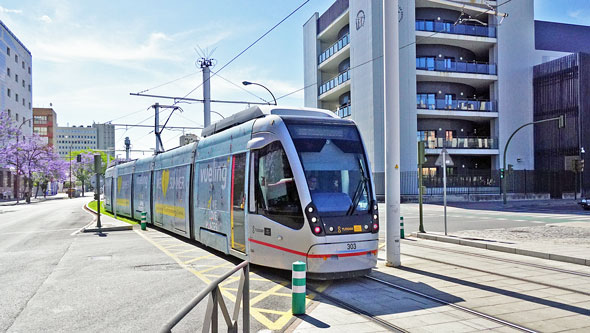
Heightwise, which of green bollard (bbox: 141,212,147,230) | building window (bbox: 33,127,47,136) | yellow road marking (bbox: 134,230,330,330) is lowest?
yellow road marking (bbox: 134,230,330,330)

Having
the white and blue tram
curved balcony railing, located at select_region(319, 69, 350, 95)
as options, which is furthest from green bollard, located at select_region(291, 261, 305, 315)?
curved balcony railing, located at select_region(319, 69, 350, 95)

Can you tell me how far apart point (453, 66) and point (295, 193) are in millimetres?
36106

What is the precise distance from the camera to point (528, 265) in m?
9.77

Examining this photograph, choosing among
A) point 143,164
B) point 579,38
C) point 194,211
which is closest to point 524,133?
point 579,38

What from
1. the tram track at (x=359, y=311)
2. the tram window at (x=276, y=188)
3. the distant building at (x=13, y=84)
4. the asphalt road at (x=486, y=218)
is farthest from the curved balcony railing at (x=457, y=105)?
the distant building at (x=13, y=84)

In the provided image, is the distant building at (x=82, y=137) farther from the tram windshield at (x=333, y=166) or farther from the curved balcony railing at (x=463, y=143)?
the tram windshield at (x=333, y=166)

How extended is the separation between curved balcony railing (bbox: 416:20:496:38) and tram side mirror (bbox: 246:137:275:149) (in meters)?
34.1

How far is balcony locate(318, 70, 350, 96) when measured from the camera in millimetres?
43544

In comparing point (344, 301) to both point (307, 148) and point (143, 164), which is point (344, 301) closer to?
point (307, 148)

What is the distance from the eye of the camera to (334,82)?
45.8 meters

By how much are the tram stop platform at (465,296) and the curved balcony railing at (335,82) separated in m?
33.7

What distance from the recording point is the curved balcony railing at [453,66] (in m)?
39.3

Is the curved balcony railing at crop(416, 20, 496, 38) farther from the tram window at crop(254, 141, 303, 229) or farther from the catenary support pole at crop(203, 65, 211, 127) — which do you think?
the tram window at crop(254, 141, 303, 229)

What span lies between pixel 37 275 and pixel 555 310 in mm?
9108
